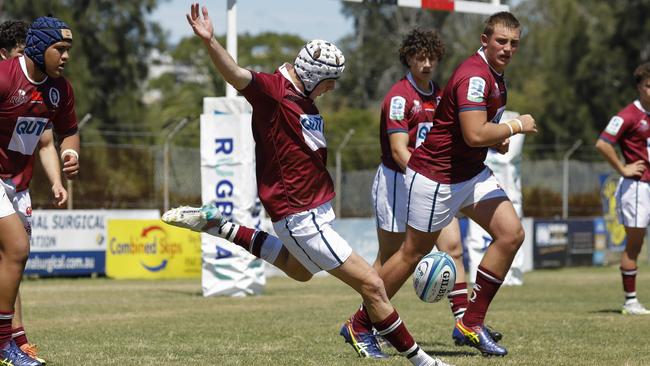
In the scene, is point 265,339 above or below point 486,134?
below

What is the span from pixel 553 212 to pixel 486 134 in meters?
20.8

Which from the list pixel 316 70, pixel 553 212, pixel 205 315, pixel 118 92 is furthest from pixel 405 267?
pixel 118 92

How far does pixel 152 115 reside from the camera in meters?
51.9

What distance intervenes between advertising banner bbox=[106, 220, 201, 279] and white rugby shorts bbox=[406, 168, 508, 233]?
13645 mm

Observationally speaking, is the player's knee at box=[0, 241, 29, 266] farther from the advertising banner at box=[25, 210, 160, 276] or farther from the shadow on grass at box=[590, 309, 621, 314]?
the advertising banner at box=[25, 210, 160, 276]

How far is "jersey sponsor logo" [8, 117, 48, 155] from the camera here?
7.36 metres

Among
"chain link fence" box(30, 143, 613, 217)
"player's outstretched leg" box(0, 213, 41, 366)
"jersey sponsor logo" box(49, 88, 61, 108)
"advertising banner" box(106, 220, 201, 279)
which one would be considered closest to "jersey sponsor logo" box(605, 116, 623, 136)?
"jersey sponsor logo" box(49, 88, 61, 108)

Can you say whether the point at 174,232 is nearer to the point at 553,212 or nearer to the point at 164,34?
the point at 553,212

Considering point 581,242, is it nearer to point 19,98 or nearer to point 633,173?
point 633,173

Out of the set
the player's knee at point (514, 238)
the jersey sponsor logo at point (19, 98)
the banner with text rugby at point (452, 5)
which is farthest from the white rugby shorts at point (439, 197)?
the banner with text rugby at point (452, 5)

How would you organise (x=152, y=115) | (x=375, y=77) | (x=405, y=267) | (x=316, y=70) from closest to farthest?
1. (x=316, y=70)
2. (x=405, y=267)
3. (x=152, y=115)
4. (x=375, y=77)

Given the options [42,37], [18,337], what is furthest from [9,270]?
[42,37]

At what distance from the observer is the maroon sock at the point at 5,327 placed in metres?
7.11

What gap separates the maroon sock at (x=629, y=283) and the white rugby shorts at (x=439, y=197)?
4.41m
